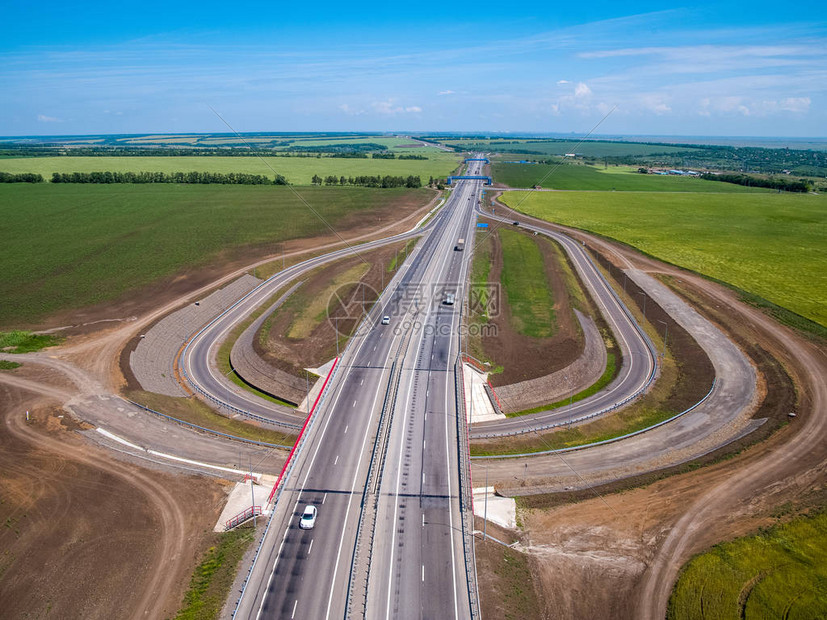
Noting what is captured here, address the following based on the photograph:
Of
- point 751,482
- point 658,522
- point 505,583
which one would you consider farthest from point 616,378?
point 505,583

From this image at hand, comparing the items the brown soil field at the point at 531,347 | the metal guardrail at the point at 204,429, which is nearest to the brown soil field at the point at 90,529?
the metal guardrail at the point at 204,429

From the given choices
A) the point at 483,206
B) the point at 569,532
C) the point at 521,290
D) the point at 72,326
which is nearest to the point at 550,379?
the point at 569,532

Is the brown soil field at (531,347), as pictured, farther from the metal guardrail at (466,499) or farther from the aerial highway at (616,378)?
the metal guardrail at (466,499)

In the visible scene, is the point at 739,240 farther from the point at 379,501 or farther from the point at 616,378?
the point at 379,501

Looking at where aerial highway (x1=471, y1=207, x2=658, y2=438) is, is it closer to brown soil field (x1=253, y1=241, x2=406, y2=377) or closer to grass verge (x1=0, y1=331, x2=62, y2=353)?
Result: brown soil field (x1=253, y1=241, x2=406, y2=377)

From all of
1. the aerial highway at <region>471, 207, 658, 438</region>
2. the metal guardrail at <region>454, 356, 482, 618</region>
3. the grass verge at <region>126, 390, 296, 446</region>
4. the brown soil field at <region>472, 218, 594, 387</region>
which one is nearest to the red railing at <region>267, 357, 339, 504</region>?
the grass verge at <region>126, 390, 296, 446</region>

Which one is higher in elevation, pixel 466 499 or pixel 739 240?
pixel 739 240
